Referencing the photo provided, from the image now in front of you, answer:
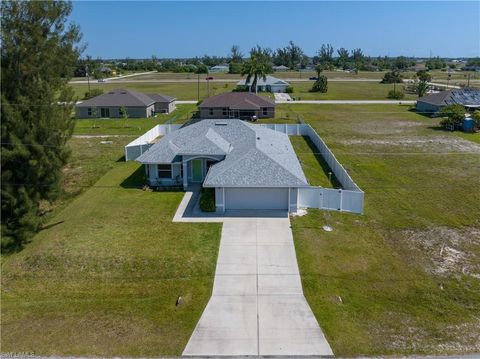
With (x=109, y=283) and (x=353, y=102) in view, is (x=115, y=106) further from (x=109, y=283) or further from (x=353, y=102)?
(x=109, y=283)

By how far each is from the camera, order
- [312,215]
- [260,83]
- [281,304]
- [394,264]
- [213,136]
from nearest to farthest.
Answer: [281,304], [394,264], [312,215], [213,136], [260,83]

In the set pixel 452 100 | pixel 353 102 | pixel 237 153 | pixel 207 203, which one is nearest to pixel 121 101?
pixel 237 153

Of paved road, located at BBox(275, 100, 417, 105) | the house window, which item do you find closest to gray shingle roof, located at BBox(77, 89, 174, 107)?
paved road, located at BBox(275, 100, 417, 105)

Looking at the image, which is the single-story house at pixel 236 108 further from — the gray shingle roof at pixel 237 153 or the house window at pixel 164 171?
the house window at pixel 164 171


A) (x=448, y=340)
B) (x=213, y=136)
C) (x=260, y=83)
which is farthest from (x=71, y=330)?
(x=260, y=83)

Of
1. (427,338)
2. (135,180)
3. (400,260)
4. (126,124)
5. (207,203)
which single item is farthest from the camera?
(126,124)

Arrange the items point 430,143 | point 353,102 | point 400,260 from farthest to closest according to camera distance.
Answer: point 353,102
point 430,143
point 400,260

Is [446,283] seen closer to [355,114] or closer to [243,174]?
[243,174]
